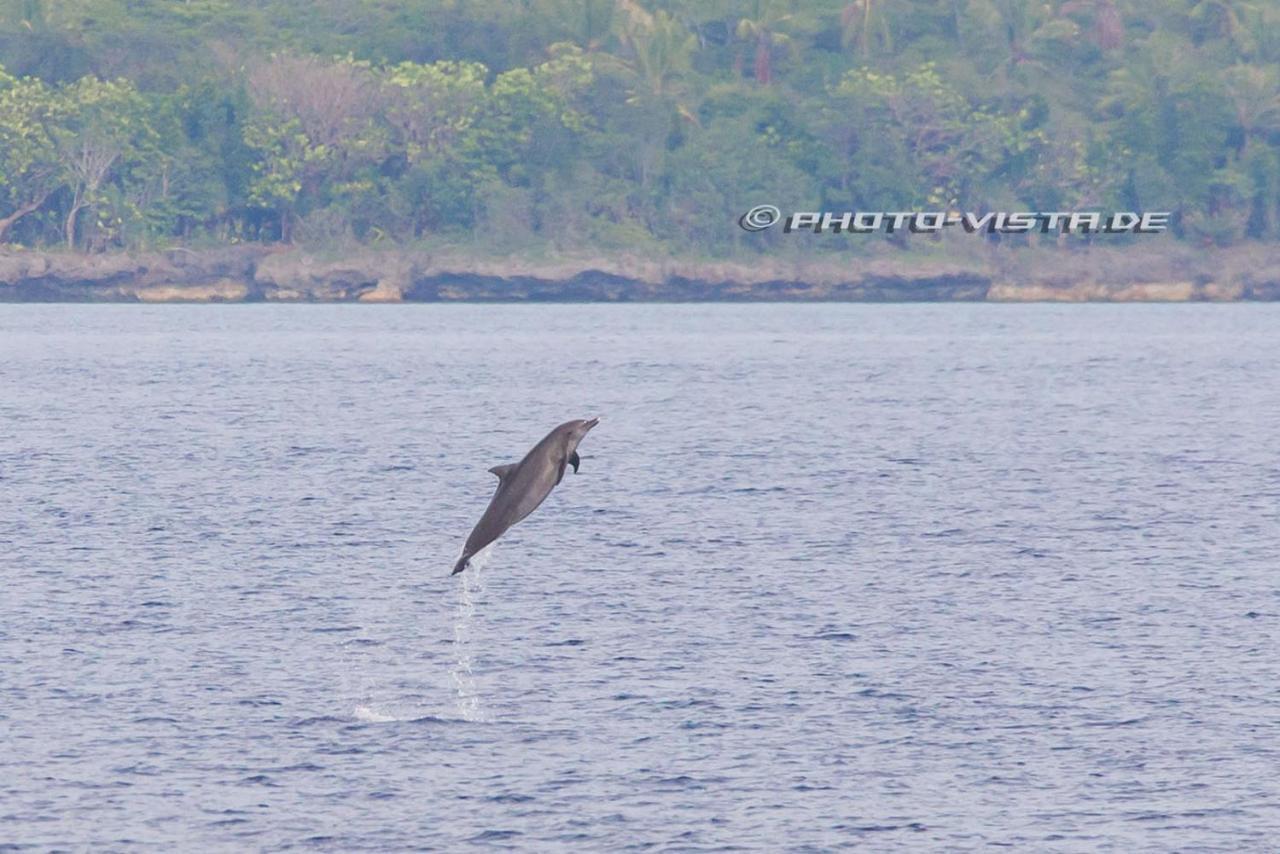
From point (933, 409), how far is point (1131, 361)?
38503mm

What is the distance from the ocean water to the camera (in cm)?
2925

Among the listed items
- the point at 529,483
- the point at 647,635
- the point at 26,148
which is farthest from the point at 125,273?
the point at 529,483

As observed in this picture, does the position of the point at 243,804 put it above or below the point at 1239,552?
above

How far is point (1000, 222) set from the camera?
19338 cm

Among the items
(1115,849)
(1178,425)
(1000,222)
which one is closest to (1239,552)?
(1115,849)

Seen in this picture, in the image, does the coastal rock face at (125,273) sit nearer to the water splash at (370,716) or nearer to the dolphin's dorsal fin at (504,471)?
the water splash at (370,716)

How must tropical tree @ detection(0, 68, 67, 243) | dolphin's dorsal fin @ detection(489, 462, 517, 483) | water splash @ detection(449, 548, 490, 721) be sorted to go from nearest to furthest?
dolphin's dorsal fin @ detection(489, 462, 517, 483) < water splash @ detection(449, 548, 490, 721) < tropical tree @ detection(0, 68, 67, 243)

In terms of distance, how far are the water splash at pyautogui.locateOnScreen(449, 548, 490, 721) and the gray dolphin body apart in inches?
167

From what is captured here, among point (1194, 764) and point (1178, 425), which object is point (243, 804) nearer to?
point (1194, 764)

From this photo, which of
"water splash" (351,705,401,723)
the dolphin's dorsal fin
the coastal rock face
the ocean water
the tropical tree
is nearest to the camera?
the dolphin's dorsal fin

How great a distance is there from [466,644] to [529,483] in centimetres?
1651

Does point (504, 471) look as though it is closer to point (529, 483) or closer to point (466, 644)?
point (529, 483)

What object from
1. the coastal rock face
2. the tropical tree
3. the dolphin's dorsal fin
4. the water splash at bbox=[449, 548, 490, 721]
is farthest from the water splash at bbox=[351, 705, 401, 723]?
the coastal rock face

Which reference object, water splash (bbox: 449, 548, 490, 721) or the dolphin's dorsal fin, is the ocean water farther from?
the dolphin's dorsal fin
